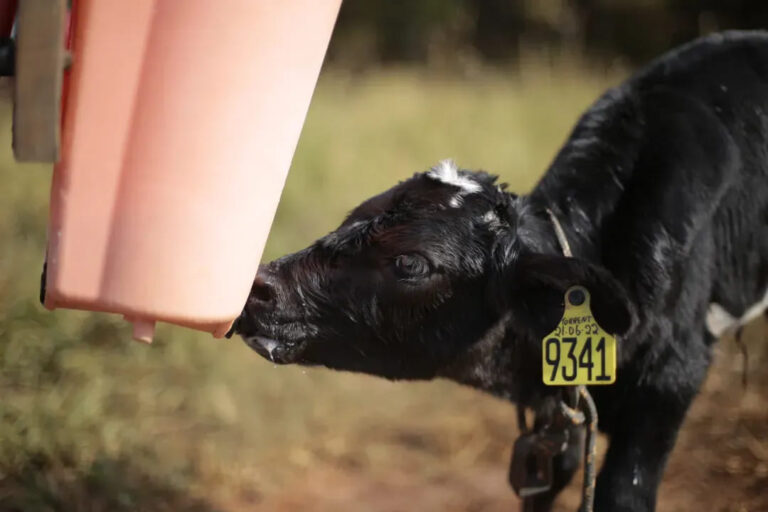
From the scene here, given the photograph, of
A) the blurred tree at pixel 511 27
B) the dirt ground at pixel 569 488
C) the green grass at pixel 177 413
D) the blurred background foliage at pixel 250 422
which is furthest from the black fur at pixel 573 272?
the blurred tree at pixel 511 27

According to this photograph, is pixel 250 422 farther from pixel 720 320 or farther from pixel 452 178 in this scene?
pixel 720 320

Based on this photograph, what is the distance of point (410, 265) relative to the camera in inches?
101

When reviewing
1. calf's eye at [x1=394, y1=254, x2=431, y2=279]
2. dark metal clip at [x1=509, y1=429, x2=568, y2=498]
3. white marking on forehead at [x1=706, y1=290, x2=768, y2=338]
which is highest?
calf's eye at [x1=394, y1=254, x2=431, y2=279]

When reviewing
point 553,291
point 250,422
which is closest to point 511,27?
point 250,422

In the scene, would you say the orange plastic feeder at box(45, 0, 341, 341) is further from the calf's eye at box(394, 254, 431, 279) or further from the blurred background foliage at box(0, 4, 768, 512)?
the blurred background foliage at box(0, 4, 768, 512)

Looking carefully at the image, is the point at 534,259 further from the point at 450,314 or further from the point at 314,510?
the point at 314,510

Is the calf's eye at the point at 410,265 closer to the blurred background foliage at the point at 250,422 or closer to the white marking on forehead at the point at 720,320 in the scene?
the white marking on forehead at the point at 720,320

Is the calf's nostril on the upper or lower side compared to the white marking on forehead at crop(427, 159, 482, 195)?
lower

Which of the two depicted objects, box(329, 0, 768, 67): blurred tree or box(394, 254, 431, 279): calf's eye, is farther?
box(329, 0, 768, 67): blurred tree

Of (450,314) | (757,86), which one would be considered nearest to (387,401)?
(450,314)

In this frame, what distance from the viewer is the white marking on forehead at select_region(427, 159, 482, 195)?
8.91 feet

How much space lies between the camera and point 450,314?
2672 mm

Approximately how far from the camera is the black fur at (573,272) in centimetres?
257

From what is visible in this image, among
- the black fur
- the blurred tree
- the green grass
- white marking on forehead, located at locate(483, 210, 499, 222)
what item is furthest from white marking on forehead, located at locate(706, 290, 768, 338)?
the blurred tree
